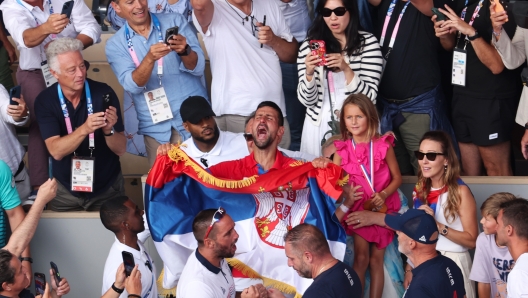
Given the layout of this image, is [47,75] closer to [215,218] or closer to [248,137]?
[248,137]

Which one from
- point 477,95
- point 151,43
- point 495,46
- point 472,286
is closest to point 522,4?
point 495,46

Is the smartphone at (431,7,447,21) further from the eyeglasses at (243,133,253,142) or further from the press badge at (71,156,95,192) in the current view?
the press badge at (71,156,95,192)

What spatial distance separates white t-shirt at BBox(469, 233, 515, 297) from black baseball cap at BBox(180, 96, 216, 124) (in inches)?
84.6

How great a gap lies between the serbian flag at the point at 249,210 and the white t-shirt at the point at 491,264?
3.00ft

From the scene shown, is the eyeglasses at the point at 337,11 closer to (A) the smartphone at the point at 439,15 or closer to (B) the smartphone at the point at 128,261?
(A) the smartphone at the point at 439,15

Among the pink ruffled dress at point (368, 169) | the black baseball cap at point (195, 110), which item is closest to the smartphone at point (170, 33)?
the black baseball cap at point (195, 110)

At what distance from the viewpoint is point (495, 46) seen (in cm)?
640

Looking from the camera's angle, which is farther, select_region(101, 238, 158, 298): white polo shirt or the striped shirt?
the striped shirt

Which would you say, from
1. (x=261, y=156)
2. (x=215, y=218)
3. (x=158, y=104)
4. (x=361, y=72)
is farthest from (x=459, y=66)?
(x=215, y=218)

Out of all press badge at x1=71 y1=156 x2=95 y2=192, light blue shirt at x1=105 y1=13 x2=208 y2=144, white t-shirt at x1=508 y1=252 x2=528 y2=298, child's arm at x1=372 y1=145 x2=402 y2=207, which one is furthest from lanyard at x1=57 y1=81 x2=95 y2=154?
white t-shirt at x1=508 y1=252 x2=528 y2=298

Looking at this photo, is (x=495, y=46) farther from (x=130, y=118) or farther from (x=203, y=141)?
(x=130, y=118)

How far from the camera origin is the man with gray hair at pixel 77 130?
6465 mm

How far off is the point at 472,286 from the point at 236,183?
1.84m

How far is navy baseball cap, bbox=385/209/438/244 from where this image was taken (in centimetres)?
478
